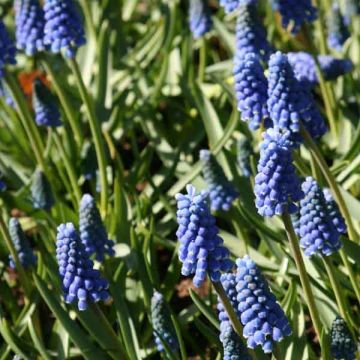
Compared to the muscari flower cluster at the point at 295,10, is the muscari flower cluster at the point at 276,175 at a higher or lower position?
lower

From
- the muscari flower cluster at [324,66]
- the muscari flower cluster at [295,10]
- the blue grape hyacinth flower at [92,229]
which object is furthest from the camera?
the muscari flower cluster at [324,66]

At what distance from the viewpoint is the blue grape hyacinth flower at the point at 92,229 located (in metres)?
4.80

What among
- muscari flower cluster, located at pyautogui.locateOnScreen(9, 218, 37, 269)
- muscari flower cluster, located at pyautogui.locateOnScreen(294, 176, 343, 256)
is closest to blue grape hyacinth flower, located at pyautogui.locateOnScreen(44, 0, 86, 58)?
muscari flower cluster, located at pyautogui.locateOnScreen(9, 218, 37, 269)

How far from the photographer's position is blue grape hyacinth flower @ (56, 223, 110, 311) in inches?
157

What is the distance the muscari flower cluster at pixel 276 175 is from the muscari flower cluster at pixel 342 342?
2.38 ft

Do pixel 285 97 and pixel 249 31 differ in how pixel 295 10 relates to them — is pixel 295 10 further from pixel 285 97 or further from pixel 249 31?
pixel 285 97

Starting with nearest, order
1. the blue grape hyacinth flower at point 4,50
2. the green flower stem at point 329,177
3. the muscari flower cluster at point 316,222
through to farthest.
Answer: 1. the muscari flower cluster at point 316,222
2. the green flower stem at point 329,177
3. the blue grape hyacinth flower at point 4,50

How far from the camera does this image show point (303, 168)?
16.8 ft

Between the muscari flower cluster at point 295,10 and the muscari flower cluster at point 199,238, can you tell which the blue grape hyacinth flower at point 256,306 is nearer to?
the muscari flower cluster at point 199,238

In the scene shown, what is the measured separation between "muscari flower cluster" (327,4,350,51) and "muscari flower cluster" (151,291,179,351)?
274 cm

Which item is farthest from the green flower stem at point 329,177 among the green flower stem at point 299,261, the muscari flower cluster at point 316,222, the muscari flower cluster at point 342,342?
the muscari flower cluster at point 342,342

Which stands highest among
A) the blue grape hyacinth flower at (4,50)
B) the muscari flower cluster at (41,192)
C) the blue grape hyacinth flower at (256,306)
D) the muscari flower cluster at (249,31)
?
the blue grape hyacinth flower at (4,50)

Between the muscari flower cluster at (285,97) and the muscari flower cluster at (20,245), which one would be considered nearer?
the muscari flower cluster at (285,97)

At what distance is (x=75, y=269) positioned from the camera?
4.04 metres
